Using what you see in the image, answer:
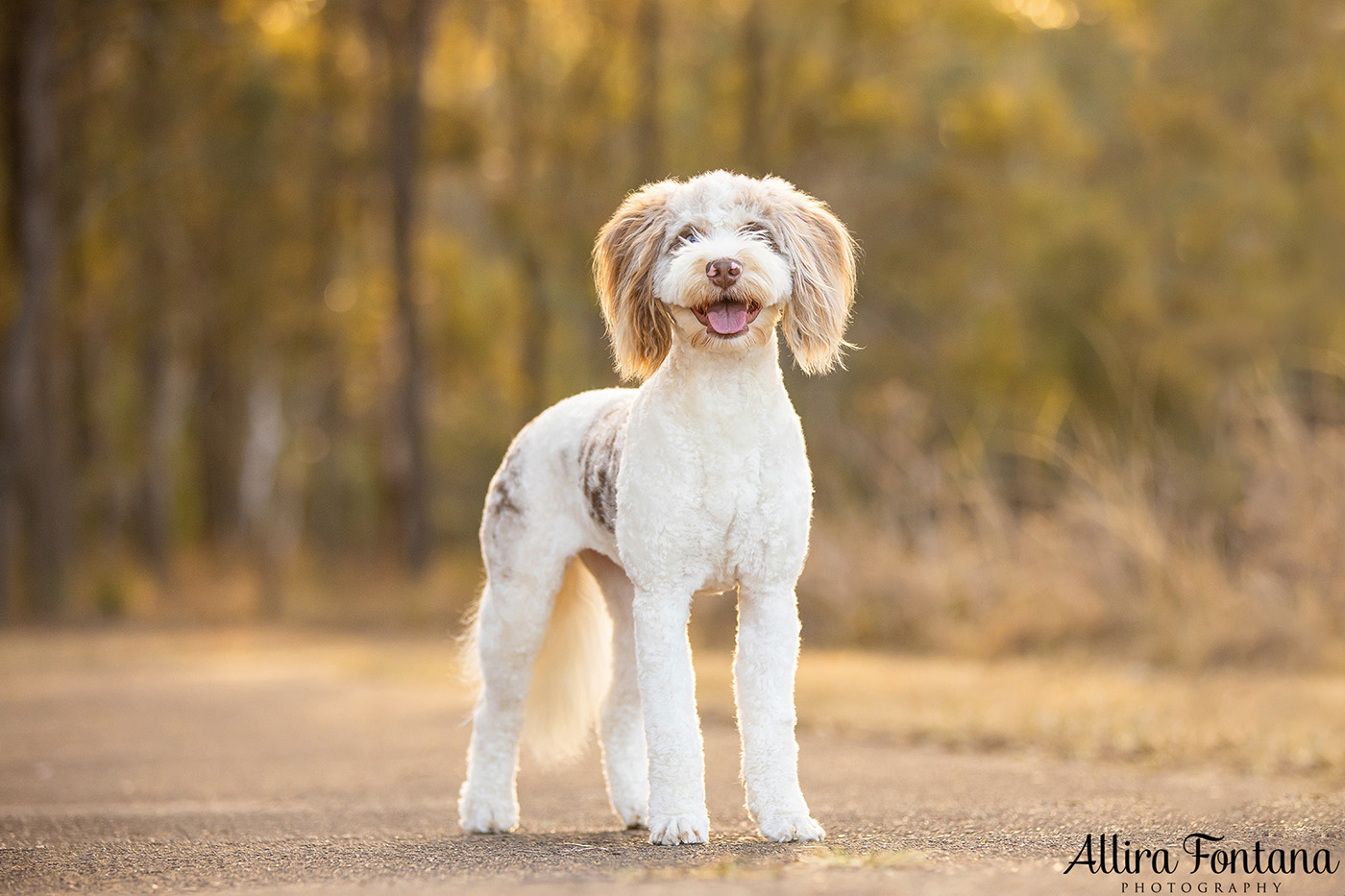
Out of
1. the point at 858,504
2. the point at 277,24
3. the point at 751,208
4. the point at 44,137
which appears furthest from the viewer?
the point at 277,24

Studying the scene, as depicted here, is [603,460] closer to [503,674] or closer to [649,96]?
[503,674]

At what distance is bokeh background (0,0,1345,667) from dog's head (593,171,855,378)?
11.8 m

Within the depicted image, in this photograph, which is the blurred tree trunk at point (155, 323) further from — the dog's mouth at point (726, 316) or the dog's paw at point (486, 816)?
the dog's mouth at point (726, 316)

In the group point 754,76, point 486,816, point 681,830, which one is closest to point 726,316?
point 681,830

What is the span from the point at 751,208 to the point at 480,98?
83.2 ft

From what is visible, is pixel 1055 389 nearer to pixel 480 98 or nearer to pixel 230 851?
pixel 480 98

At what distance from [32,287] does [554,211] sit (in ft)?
28.3

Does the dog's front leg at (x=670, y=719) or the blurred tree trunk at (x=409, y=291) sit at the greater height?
the blurred tree trunk at (x=409, y=291)

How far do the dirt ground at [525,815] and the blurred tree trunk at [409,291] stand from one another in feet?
40.1

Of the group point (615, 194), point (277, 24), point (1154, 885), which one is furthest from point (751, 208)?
point (277, 24)

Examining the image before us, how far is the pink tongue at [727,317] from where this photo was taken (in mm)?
4473

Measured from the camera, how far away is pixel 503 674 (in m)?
5.34

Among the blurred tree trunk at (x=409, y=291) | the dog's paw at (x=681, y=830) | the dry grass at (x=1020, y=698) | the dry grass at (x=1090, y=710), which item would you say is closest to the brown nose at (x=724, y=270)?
the dog's paw at (x=681, y=830)

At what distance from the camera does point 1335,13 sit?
88.2ft
